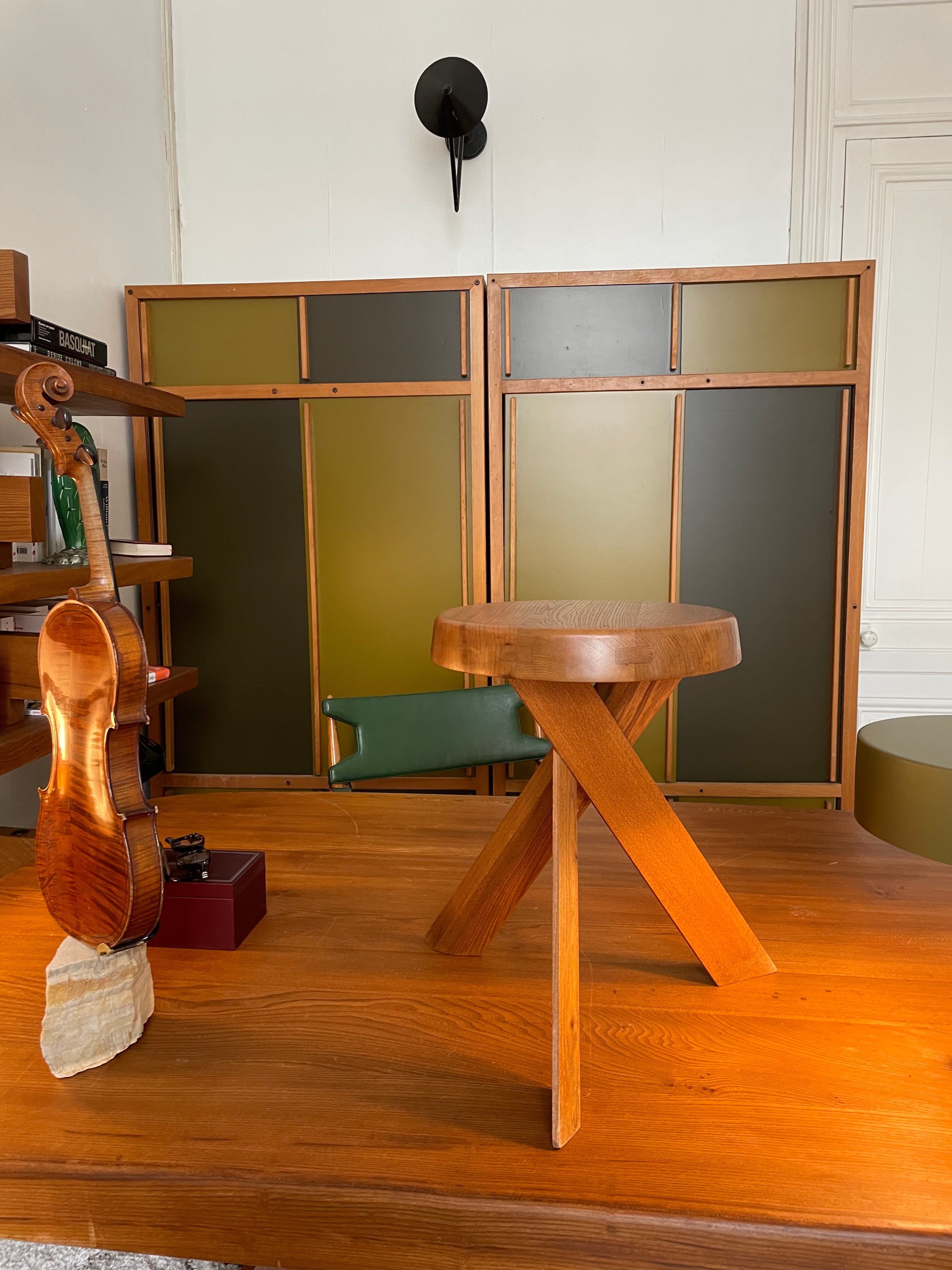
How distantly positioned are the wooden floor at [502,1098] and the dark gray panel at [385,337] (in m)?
1.91

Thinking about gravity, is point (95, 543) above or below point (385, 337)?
below

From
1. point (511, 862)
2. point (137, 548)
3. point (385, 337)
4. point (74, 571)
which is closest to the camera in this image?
point (511, 862)

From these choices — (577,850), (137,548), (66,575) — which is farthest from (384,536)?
(577,850)

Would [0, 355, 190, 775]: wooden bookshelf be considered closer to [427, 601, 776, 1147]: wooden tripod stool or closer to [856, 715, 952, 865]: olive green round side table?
[427, 601, 776, 1147]: wooden tripod stool

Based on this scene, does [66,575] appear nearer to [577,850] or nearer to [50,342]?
[50,342]

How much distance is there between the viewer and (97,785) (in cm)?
84

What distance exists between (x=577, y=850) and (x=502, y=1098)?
0.89 feet

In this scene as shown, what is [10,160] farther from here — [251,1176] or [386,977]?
[251,1176]

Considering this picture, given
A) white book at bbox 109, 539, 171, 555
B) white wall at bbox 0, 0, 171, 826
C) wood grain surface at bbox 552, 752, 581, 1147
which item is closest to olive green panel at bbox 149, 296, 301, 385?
white wall at bbox 0, 0, 171, 826

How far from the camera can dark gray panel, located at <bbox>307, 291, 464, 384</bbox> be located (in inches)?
105

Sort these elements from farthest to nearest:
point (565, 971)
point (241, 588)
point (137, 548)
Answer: point (241, 588), point (137, 548), point (565, 971)

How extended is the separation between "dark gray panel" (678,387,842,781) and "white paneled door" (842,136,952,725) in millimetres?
510

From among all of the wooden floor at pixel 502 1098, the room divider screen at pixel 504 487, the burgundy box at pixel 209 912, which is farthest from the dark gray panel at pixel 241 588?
the burgundy box at pixel 209 912

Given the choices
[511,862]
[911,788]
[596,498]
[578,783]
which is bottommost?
[511,862]
